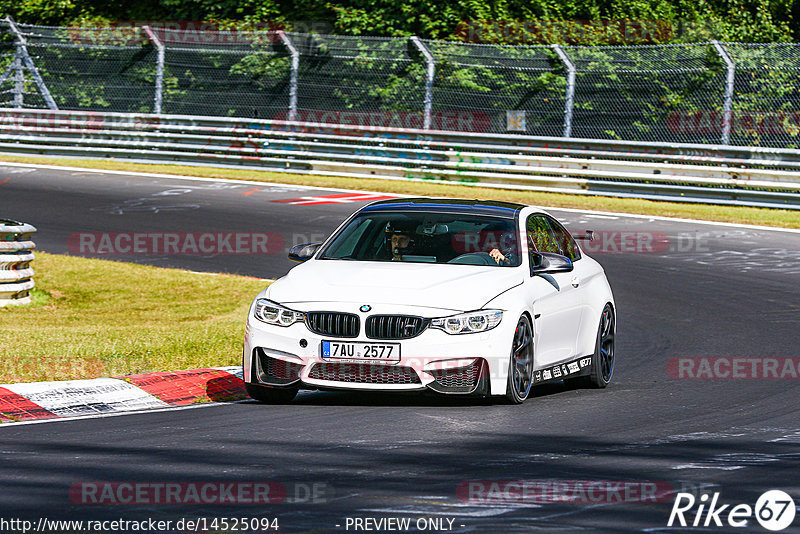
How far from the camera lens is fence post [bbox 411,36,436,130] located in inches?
1075

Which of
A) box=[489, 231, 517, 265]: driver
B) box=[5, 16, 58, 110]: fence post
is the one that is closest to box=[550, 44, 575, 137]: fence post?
box=[5, 16, 58, 110]: fence post

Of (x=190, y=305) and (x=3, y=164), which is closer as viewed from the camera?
(x=190, y=305)

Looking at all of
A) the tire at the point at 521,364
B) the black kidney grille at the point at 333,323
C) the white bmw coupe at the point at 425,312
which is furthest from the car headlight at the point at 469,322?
the black kidney grille at the point at 333,323

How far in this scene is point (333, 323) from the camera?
29.0ft

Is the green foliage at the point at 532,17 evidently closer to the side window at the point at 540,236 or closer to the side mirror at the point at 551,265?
the side window at the point at 540,236

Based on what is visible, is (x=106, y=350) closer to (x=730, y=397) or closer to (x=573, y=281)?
(x=573, y=281)

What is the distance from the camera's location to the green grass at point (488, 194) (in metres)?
23.1

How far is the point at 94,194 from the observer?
24797 mm

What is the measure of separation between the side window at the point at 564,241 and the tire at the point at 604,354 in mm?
498

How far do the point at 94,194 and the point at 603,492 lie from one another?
19756mm

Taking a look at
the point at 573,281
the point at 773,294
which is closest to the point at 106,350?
the point at 573,281

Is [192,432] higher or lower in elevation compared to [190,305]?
higher

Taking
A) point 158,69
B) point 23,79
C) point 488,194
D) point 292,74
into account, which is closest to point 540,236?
point 488,194

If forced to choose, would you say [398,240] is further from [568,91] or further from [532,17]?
[532,17]
